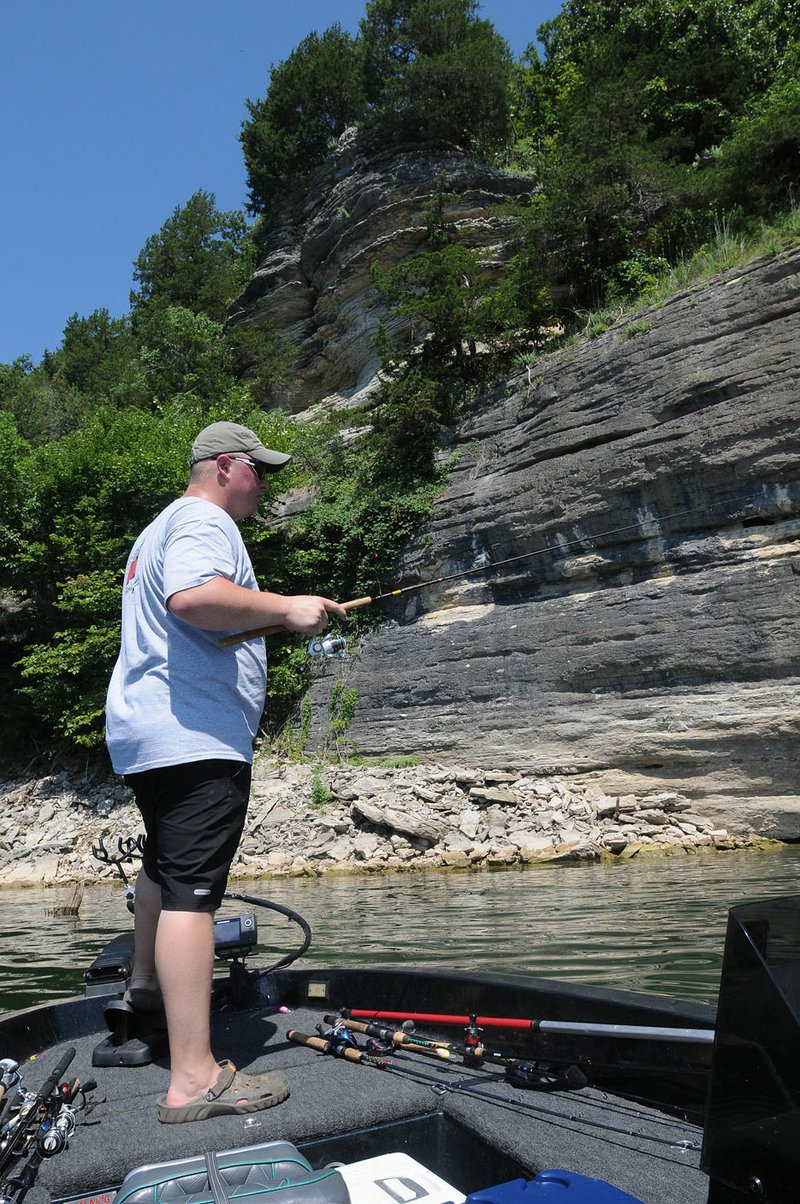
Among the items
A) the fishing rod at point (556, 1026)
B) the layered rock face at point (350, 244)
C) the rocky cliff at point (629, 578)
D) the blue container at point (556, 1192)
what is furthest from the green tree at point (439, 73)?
the blue container at point (556, 1192)

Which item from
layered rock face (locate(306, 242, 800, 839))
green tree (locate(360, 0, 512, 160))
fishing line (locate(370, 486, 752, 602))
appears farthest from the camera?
green tree (locate(360, 0, 512, 160))

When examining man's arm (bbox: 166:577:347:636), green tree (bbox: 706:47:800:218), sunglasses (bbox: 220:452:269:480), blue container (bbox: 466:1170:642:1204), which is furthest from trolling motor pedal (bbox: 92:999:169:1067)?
green tree (bbox: 706:47:800:218)

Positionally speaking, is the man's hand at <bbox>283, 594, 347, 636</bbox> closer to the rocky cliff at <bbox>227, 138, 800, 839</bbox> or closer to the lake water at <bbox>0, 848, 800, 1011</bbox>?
the lake water at <bbox>0, 848, 800, 1011</bbox>

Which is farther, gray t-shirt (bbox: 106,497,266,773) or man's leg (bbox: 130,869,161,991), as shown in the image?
man's leg (bbox: 130,869,161,991)

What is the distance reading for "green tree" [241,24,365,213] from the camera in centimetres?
3284

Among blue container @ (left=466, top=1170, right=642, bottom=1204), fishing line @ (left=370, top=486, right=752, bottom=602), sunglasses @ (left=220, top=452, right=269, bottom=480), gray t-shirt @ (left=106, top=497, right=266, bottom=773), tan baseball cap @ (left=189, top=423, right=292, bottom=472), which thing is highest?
fishing line @ (left=370, top=486, right=752, bottom=602)

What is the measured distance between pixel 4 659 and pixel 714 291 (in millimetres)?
18413

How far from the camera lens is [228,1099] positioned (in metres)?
2.04

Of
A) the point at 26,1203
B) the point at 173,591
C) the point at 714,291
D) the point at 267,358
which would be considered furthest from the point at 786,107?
the point at 26,1203

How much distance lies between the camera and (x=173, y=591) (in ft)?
7.68

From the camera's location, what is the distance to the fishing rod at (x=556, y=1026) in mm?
1922

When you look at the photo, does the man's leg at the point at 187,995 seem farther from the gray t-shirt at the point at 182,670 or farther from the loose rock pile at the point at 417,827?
the loose rock pile at the point at 417,827

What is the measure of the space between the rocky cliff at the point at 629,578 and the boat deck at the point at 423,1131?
36.4ft

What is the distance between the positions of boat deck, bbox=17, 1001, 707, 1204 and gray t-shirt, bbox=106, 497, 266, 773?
2.82 ft
